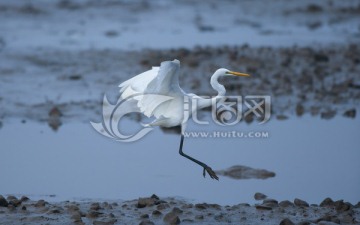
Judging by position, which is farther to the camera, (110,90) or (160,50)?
(160,50)

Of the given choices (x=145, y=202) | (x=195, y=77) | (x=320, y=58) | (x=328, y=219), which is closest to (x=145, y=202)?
(x=145, y=202)

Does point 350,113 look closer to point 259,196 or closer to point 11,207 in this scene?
point 259,196

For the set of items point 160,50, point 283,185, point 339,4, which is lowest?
point 283,185

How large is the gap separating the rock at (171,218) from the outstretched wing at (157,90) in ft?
4.64

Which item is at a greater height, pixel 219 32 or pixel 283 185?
pixel 219 32

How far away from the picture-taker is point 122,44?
18.8 meters

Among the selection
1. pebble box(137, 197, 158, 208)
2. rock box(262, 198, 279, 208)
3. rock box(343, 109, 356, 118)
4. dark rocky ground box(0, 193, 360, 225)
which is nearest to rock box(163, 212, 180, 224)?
dark rocky ground box(0, 193, 360, 225)

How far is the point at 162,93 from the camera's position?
9.95m

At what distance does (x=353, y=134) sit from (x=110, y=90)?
4.28 meters

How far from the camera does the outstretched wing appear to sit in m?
9.41

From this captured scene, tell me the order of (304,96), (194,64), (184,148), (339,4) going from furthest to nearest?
(339,4) → (194,64) → (304,96) → (184,148)

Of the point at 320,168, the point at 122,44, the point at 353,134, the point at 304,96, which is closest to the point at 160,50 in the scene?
the point at 122,44

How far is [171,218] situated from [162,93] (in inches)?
63.2

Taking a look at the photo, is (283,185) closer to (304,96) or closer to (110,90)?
(304,96)
